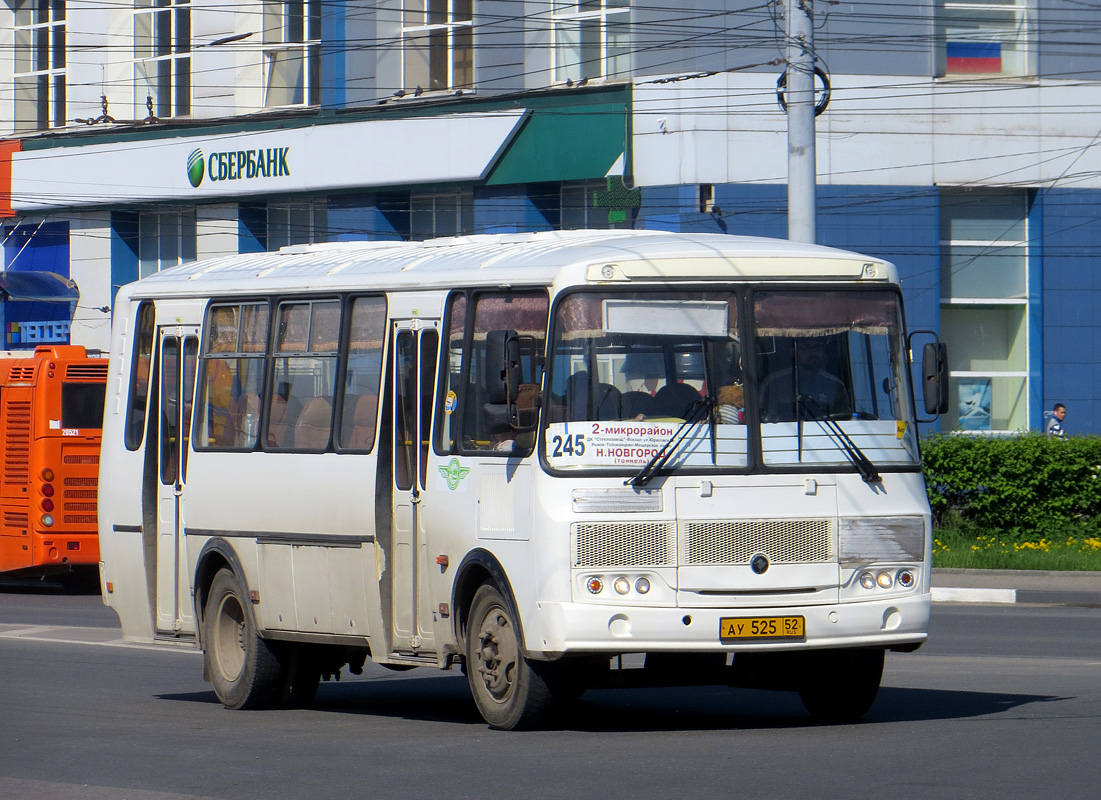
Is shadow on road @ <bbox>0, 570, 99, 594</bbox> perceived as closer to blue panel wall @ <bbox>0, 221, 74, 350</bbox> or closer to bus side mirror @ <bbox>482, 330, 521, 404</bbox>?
bus side mirror @ <bbox>482, 330, 521, 404</bbox>

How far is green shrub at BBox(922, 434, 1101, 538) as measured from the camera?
23.3 m

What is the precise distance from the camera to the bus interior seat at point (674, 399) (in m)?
9.82

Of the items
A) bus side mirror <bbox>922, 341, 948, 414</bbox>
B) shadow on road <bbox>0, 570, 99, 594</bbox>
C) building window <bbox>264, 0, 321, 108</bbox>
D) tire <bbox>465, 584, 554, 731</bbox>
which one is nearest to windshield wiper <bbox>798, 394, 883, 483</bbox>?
bus side mirror <bbox>922, 341, 948, 414</bbox>

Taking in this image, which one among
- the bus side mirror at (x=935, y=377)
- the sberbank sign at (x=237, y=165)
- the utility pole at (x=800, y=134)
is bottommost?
the bus side mirror at (x=935, y=377)

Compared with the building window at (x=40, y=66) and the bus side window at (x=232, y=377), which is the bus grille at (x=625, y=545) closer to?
the bus side window at (x=232, y=377)

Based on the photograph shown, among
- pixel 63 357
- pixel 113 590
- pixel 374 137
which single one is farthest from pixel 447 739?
pixel 374 137

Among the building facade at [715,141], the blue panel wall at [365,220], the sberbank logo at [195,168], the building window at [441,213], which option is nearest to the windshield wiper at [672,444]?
the building facade at [715,141]

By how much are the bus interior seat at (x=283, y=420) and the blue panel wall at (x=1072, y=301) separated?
20.8 metres

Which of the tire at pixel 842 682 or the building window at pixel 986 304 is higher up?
the building window at pixel 986 304

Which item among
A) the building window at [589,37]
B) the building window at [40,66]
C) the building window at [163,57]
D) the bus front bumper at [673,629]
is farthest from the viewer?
A: the building window at [40,66]

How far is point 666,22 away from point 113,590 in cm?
1868

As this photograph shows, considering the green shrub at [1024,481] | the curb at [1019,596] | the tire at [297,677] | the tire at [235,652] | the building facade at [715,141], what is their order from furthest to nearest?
the building facade at [715,141] < the green shrub at [1024,481] < the curb at [1019,596] < the tire at [297,677] < the tire at [235,652]

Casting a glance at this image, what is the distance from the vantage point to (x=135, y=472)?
1282cm

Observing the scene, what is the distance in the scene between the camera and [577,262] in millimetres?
9898
